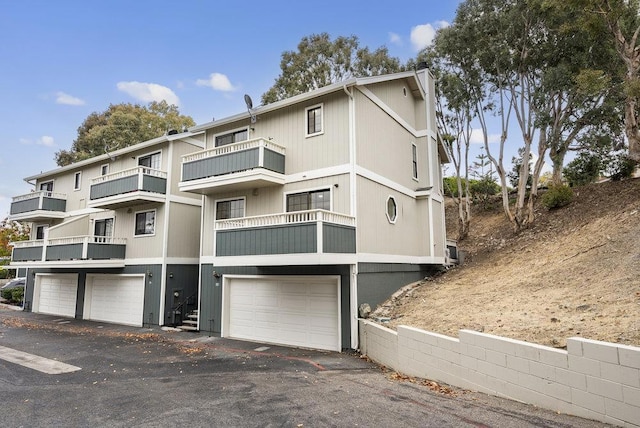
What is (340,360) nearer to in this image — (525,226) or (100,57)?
(525,226)

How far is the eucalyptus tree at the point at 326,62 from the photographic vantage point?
26328 mm

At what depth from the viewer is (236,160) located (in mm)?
12531

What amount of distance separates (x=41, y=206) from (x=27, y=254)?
310 centimetres

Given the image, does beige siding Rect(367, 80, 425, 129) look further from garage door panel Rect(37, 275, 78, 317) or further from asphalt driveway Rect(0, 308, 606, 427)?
garage door panel Rect(37, 275, 78, 317)

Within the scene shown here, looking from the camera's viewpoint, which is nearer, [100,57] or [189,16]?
[189,16]

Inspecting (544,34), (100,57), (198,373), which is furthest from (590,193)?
(100,57)

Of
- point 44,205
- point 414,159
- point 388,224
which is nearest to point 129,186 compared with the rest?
point 44,205

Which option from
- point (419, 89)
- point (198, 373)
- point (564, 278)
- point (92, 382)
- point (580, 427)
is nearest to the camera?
point (580, 427)

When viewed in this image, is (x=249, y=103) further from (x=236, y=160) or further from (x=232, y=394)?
(x=232, y=394)

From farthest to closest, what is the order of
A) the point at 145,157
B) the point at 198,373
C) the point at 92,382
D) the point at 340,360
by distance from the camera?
the point at 145,157 → the point at 340,360 → the point at 198,373 → the point at 92,382

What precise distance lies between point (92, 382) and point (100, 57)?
56.7 ft

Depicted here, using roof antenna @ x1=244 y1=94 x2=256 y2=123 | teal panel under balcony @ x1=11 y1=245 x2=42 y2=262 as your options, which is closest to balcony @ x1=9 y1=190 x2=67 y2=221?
teal panel under balcony @ x1=11 y1=245 x2=42 y2=262

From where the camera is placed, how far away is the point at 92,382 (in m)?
7.86

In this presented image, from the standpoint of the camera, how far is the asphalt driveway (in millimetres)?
5582
